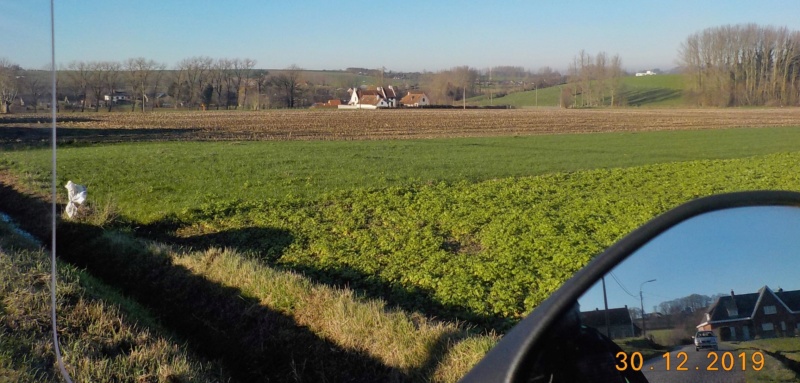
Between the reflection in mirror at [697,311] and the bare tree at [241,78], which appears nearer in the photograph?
the reflection in mirror at [697,311]

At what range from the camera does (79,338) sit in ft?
16.1

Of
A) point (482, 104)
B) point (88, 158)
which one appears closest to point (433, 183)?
point (88, 158)

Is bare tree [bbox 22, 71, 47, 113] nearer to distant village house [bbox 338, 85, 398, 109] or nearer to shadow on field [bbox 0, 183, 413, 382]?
shadow on field [bbox 0, 183, 413, 382]

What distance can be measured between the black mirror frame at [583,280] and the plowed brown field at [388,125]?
3392cm

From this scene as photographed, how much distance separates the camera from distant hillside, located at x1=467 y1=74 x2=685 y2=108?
6225 centimetres

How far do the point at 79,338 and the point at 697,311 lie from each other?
14.7 ft

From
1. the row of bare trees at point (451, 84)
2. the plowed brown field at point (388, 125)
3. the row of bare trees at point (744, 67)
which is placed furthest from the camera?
the row of bare trees at point (451, 84)

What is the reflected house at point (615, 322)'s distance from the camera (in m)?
1.63

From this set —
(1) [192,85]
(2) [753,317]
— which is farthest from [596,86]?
(2) [753,317]

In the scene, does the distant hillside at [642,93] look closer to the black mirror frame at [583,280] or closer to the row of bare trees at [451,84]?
the row of bare trees at [451,84]

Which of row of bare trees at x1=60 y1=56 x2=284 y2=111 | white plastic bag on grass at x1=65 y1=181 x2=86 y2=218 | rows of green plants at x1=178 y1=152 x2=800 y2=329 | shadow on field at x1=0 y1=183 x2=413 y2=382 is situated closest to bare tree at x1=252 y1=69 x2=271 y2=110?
row of bare trees at x1=60 y1=56 x2=284 y2=111

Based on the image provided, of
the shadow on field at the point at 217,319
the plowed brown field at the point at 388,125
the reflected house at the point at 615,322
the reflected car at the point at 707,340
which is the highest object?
the plowed brown field at the point at 388,125

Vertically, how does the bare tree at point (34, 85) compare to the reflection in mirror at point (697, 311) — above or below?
above

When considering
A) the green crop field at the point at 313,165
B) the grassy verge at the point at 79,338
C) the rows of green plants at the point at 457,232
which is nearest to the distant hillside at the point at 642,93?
the green crop field at the point at 313,165
